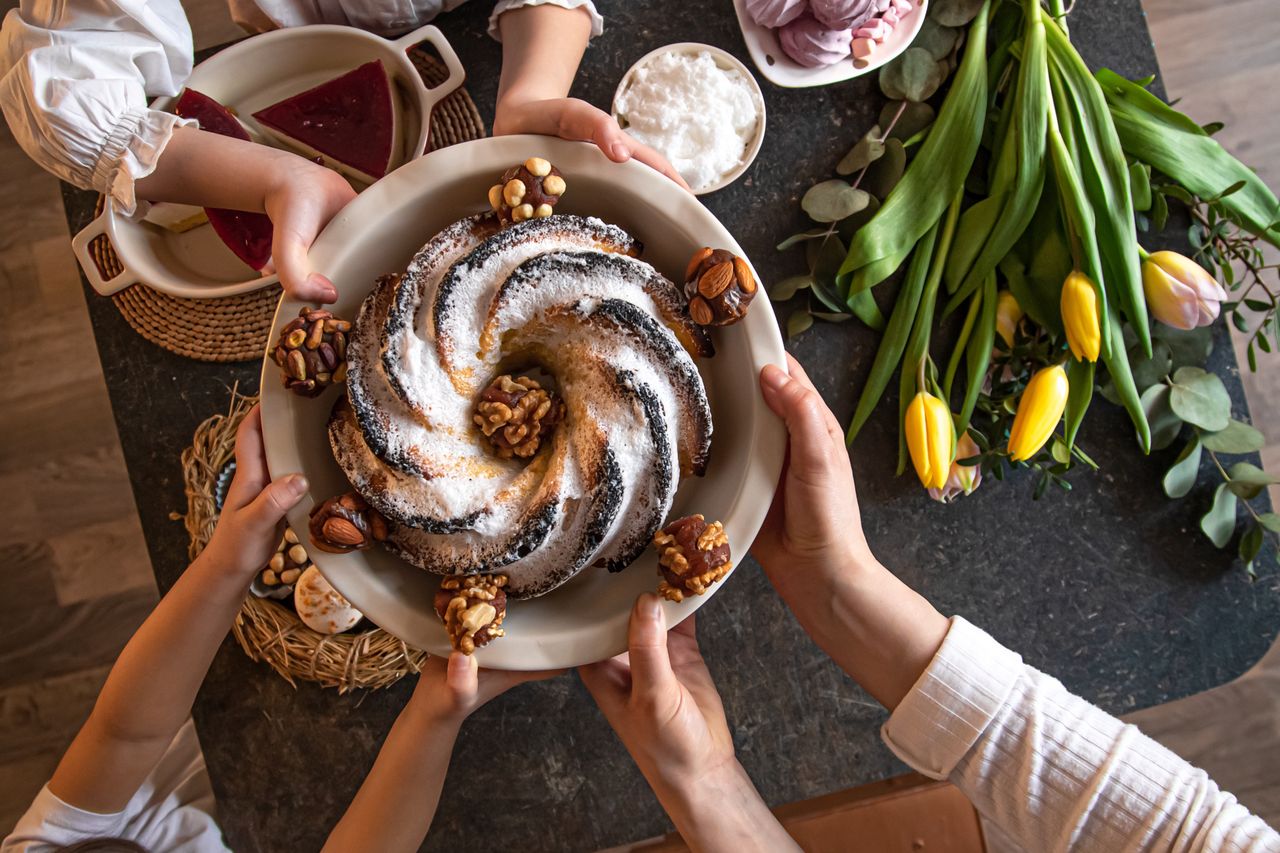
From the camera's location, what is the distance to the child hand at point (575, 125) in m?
0.66

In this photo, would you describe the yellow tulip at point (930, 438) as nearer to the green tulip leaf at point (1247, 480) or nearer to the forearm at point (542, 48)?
the green tulip leaf at point (1247, 480)

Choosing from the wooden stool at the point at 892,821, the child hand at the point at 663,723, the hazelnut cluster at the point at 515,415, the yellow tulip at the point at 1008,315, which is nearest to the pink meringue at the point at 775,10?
the yellow tulip at the point at 1008,315

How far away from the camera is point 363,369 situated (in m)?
0.63

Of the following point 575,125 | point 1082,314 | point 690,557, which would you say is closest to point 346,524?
point 690,557

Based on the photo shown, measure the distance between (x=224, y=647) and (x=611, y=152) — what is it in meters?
0.72

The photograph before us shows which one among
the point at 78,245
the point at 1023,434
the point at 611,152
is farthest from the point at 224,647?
the point at 1023,434

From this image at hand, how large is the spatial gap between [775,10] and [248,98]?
1.95 ft

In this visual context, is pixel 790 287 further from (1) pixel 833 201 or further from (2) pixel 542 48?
(2) pixel 542 48

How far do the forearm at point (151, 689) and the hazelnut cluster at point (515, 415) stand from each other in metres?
A: 0.32

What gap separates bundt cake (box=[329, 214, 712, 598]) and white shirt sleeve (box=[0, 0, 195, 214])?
1.28 ft

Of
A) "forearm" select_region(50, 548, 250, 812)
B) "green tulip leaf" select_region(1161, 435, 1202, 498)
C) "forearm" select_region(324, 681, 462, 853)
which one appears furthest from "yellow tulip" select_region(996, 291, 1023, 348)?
"forearm" select_region(50, 548, 250, 812)

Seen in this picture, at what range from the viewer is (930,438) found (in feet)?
2.91

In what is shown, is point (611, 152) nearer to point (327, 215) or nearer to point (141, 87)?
point (327, 215)

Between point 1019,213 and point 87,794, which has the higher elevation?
point 1019,213
